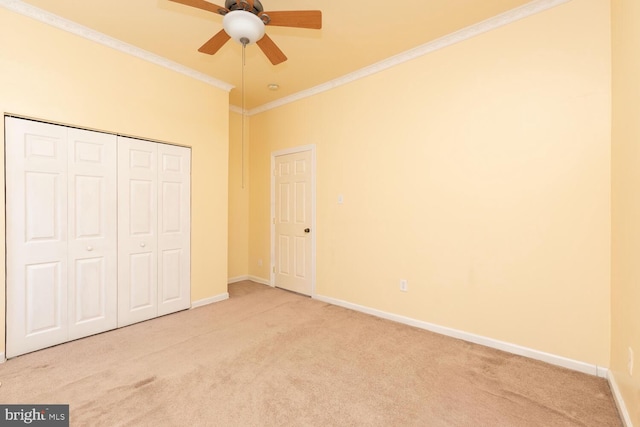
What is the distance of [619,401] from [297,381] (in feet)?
6.67

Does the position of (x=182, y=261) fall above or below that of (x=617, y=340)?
above

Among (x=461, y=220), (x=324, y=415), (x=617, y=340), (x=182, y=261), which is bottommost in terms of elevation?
(x=324, y=415)

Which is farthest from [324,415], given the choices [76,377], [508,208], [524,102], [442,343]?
[524,102]

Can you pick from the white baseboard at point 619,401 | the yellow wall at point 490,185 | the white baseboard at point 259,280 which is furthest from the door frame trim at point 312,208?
the white baseboard at point 619,401

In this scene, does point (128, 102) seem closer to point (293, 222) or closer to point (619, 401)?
point (293, 222)

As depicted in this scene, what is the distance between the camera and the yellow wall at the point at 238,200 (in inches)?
191

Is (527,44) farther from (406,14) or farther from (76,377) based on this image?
(76,377)

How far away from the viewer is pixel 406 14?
8.34 feet

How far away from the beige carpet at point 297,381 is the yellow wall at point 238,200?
1.97 metres

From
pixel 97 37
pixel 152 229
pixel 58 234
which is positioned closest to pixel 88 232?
pixel 58 234

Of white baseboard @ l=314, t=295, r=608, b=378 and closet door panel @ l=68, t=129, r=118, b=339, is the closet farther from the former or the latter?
white baseboard @ l=314, t=295, r=608, b=378

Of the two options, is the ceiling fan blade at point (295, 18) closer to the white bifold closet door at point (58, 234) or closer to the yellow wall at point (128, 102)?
the yellow wall at point (128, 102)

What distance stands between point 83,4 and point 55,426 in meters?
3.08

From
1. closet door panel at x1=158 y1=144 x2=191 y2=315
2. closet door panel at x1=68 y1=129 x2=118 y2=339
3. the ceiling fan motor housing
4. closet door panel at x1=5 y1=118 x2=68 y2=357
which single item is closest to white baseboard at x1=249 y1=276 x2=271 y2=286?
closet door panel at x1=158 y1=144 x2=191 y2=315
